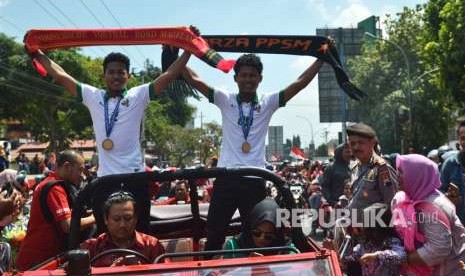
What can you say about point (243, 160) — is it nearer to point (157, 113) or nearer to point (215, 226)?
point (215, 226)

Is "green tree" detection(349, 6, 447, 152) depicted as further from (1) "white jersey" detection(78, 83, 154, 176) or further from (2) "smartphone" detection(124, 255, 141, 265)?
(2) "smartphone" detection(124, 255, 141, 265)

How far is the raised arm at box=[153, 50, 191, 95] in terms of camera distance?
490 centimetres

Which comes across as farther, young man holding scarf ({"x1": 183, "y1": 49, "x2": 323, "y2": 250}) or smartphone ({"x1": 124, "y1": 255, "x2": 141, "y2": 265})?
young man holding scarf ({"x1": 183, "y1": 49, "x2": 323, "y2": 250})

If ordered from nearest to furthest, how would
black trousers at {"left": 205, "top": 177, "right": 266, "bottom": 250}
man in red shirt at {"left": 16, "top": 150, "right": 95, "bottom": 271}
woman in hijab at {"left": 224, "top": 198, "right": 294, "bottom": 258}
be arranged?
woman in hijab at {"left": 224, "top": 198, "right": 294, "bottom": 258}, black trousers at {"left": 205, "top": 177, "right": 266, "bottom": 250}, man in red shirt at {"left": 16, "top": 150, "right": 95, "bottom": 271}

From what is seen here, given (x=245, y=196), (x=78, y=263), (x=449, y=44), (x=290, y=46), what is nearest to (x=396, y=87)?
(x=449, y=44)

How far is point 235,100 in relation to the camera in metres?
4.92

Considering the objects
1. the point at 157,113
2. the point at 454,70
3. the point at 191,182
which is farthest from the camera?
the point at 157,113

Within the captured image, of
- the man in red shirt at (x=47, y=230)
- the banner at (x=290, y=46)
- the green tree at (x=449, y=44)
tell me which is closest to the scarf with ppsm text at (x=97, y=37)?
the banner at (x=290, y=46)

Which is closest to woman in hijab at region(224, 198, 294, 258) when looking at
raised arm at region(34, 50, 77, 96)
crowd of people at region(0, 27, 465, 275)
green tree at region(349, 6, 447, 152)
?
crowd of people at region(0, 27, 465, 275)

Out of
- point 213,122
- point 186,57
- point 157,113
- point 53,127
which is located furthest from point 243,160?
point 213,122

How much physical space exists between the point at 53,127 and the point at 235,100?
127ft

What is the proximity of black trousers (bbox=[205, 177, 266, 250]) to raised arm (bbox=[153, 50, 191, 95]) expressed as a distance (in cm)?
97

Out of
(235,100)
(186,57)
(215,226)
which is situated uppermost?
(186,57)

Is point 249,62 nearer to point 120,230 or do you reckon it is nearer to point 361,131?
point 361,131
